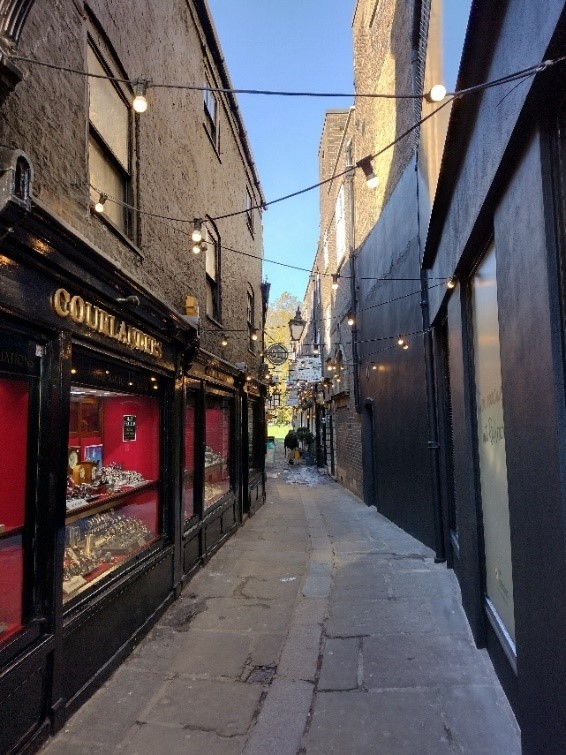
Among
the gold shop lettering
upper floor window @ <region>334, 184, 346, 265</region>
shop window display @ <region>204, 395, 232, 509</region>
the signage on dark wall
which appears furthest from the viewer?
upper floor window @ <region>334, 184, 346, 265</region>

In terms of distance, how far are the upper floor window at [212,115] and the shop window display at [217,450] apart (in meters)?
5.39

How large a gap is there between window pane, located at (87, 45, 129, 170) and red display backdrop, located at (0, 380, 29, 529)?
3112 millimetres

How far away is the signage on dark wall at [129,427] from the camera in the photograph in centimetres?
573

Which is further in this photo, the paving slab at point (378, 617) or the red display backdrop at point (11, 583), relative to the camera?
the paving slab at point (378, 617)

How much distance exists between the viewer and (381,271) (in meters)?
12.1

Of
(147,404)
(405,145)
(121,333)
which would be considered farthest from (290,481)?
(121,333)

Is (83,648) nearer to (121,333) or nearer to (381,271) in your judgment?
(121,333)

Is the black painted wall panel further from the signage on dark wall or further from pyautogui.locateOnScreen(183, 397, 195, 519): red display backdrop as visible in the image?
pyautogui.locateOnScreen(183, 397, 195, 519): red display backdrop

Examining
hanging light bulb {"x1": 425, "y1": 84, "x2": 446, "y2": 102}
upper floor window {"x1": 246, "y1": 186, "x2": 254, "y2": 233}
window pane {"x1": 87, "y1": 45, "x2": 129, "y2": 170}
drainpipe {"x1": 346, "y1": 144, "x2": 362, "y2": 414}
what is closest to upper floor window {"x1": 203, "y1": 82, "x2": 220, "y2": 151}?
upper floor window {"x1": 246, "y1": 186, "x2": 254, "y2": 233}

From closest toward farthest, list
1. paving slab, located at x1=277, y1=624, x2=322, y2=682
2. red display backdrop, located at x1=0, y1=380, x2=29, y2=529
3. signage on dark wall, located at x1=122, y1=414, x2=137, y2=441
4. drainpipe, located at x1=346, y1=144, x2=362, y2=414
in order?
red display backdrop, located at x1=0, y1=380, x2=29, y2=529 → paving slab, located at x1=277, y1=624, x2=322, y2=682 → signage on dark wall, located at x1=122, y1=414, x2=137, y2=441 → drainpipe, located at x1=346, y1=144, x2=362, y2=414

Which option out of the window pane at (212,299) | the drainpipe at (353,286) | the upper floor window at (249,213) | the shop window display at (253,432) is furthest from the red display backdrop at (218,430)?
the upper floor window at (249,213)

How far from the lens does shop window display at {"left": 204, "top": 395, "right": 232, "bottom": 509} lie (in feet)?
29.0

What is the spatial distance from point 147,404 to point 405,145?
798 cm

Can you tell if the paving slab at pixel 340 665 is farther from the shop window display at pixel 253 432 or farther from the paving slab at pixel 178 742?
the shop window display at pixel 253 432
